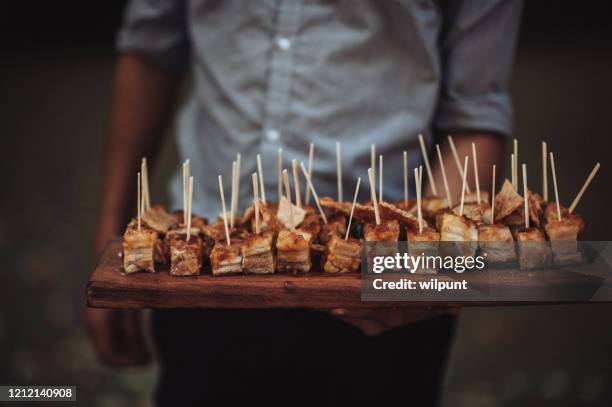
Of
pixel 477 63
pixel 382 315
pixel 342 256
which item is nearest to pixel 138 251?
pixel 342 256

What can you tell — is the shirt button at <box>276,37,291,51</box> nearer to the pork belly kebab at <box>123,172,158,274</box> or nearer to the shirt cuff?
the shirt cuff

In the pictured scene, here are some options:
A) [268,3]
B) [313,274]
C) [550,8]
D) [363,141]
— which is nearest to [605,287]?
[313,274]

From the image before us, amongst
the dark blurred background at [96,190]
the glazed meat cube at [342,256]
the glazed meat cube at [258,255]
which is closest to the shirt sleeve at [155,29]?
the glazed meat cube at [258,255]

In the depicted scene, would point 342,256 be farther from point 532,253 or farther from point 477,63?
point 477,63

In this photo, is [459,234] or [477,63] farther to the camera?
[477,63]

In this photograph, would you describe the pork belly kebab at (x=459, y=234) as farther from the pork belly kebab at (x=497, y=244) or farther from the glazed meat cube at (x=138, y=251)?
the glazed meat cube at (x=138, y=251)

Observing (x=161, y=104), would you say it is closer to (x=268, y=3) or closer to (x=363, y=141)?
(x=268, y=3)
